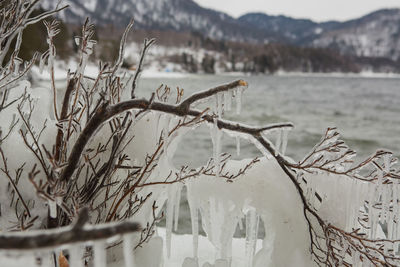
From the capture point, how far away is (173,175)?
324 cm

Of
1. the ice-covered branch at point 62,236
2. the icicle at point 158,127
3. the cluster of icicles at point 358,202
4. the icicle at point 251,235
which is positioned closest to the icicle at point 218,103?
the icicle at point 158,127

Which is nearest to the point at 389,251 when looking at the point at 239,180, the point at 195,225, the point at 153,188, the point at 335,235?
the point at 335,235

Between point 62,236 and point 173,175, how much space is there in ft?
7.16

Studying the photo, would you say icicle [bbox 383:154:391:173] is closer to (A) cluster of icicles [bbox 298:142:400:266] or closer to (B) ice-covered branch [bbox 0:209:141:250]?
(A) cluster of icicles [bbox 298:142:400:266]

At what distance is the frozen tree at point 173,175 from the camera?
255 centimetres

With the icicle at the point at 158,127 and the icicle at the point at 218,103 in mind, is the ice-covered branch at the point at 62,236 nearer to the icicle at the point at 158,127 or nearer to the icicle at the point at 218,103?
the icicle at the point at 218,103

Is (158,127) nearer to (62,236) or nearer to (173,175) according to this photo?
(173,175)

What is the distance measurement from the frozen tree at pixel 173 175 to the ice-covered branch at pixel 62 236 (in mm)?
1244

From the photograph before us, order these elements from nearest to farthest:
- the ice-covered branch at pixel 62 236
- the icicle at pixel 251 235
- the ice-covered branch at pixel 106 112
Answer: the ice-covered branch at pixel 62 236 < the ice-covered branch at pixel 106 112 < the icicle at pixel 251 235

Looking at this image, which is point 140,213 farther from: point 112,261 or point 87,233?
point 87,233

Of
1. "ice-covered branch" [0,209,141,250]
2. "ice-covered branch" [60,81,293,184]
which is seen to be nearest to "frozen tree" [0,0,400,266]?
"ice-covered branch" [60,81,293,184]

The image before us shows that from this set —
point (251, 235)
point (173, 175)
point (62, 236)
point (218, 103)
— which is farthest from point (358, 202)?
point (62, 236)

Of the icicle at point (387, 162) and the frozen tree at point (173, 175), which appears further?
the icicle at point (387, 162)

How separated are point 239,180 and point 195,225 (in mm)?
555
